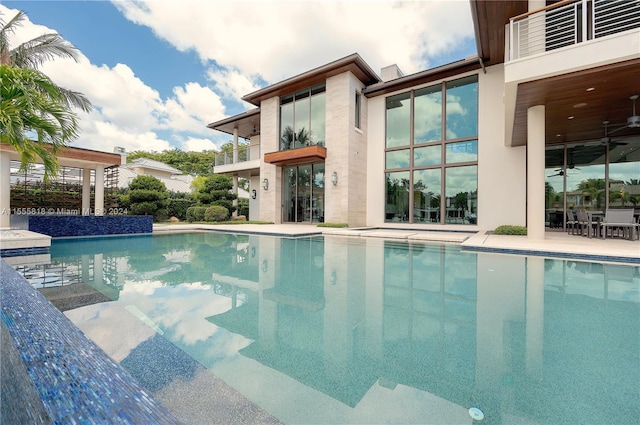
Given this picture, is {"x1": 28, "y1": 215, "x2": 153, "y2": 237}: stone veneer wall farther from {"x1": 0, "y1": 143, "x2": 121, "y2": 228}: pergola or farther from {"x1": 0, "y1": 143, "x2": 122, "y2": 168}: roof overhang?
{"x1": 0, "y1": 143, "x2": 122, "y2": 168}: roof overhang

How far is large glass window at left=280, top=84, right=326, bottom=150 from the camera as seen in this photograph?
15.3m

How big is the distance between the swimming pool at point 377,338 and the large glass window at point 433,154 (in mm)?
7526

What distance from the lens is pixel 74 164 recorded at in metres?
13.7

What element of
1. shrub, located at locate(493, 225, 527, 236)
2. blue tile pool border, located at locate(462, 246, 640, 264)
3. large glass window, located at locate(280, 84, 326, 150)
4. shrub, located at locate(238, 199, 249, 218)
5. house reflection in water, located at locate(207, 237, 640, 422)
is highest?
large glass window, located at locate(280, 84, 326, 150)

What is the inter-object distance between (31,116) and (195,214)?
46.5 ft

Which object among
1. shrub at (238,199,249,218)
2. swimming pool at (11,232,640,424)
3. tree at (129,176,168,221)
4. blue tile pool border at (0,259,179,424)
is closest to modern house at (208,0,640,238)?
shrub at (238,199,249,218)

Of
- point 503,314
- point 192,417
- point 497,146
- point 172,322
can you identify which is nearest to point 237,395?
point 192,417

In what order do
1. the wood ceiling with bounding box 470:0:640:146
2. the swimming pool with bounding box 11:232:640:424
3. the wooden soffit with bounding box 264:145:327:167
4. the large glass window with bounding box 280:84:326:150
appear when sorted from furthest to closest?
the large glass window with bounding box 280:84:326:150 → the wooden soffit with bounding box 264:145:327:167 → the wood ceiling with bounding box 470:0:640:146 → the swimming pool with bounding box 11:232:640:424

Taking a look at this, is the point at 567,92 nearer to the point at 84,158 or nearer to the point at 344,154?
the point at 344,154

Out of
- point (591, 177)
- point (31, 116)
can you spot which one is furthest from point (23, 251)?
point (591, 177)

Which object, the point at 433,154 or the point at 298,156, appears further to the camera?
the point at 298,156

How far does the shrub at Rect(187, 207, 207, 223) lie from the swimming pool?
→ 12.8 meters

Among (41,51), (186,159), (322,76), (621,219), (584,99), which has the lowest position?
(621,219)

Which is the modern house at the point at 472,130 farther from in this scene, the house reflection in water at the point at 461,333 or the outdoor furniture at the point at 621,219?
the house reflection in water at the point at 461,333
